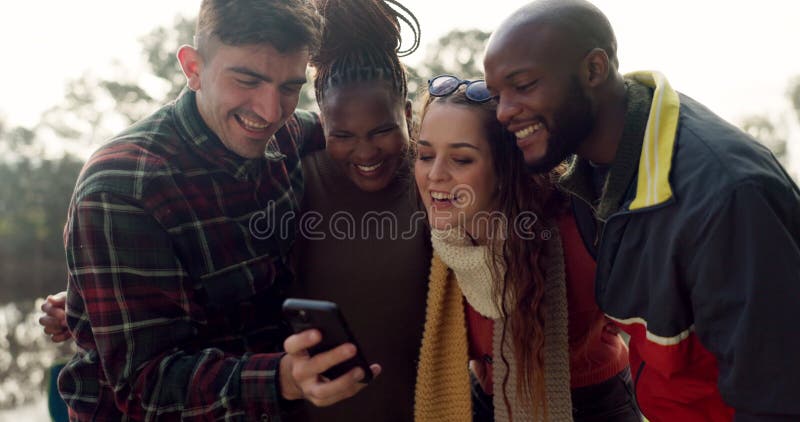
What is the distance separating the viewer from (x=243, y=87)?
2152 mm

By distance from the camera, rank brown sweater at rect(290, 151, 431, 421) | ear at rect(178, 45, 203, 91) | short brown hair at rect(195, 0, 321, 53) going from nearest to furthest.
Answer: short brown hair at rect(195, 0, 321, 53) → ear at rect(178, 45, 203, 91) → brown sweater at rect(290, 151, 431, 421)

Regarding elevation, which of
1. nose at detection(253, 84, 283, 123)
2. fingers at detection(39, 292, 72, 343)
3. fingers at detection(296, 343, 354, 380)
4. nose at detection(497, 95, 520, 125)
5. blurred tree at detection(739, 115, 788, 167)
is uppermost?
nose at detection(253, 84, 283, 123)

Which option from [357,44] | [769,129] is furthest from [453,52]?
[357,44]

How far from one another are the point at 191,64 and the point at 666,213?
154cm

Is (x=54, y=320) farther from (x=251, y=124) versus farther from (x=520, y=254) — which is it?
(x=520, y=254)

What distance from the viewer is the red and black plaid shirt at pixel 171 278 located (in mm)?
1954

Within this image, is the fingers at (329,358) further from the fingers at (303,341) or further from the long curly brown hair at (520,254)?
the long curly brown hair at (520,254)

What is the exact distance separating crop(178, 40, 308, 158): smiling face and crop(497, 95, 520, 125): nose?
695mm

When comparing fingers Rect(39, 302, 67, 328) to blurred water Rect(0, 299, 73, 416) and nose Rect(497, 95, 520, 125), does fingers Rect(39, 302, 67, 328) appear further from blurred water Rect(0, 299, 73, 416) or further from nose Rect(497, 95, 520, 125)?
blurred water Rect(0, 299, 73, 416)

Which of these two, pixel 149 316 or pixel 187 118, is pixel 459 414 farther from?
pixel 187 118

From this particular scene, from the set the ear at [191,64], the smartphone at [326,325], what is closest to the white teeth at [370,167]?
the ear at [191,64]

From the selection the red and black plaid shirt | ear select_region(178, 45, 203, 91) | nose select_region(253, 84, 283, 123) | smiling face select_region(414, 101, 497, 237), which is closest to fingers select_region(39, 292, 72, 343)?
the red and black plaid shirt

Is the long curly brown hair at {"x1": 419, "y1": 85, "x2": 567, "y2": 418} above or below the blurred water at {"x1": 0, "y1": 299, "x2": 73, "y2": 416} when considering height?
above

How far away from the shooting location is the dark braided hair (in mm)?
Result: 2596
